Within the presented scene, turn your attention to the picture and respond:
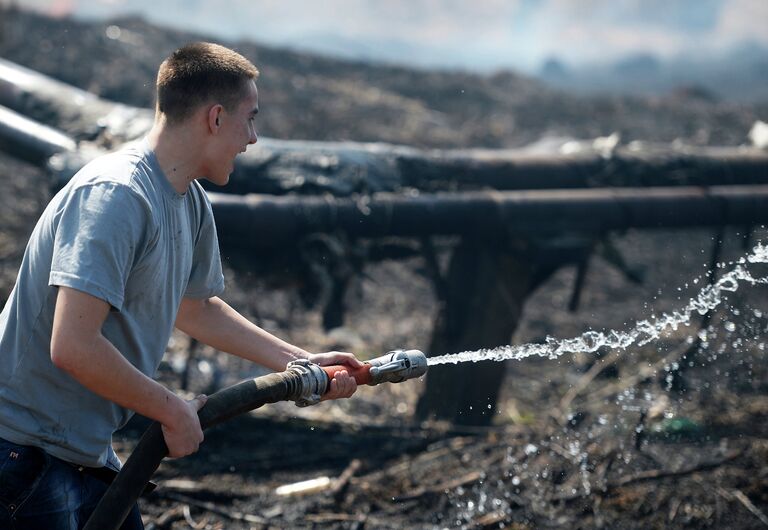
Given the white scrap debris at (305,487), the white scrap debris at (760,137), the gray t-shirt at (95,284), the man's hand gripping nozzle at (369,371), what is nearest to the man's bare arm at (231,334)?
the man's hand gripping nozzle at (369,371)

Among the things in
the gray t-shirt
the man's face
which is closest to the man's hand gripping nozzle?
the gray t-shirt

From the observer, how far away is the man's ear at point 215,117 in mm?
2072

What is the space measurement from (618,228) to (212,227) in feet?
13.5

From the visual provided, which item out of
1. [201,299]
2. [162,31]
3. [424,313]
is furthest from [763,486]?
[162,31]

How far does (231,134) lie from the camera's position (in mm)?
2119

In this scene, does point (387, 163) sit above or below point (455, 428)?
above

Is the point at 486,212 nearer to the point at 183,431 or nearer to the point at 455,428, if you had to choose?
the point at 455,428

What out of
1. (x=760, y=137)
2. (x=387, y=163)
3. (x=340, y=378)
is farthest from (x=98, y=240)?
(x=760, y=137)

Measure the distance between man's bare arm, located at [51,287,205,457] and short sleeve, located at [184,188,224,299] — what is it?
0.52 meters

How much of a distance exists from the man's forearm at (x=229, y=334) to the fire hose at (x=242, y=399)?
201 mm

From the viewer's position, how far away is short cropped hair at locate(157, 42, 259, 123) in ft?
6.77

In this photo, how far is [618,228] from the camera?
5848mm

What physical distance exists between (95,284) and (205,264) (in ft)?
2.03

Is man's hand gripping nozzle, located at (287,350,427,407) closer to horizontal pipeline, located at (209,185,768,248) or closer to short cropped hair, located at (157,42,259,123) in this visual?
short cropped hair, located at (157,42,259,123)
